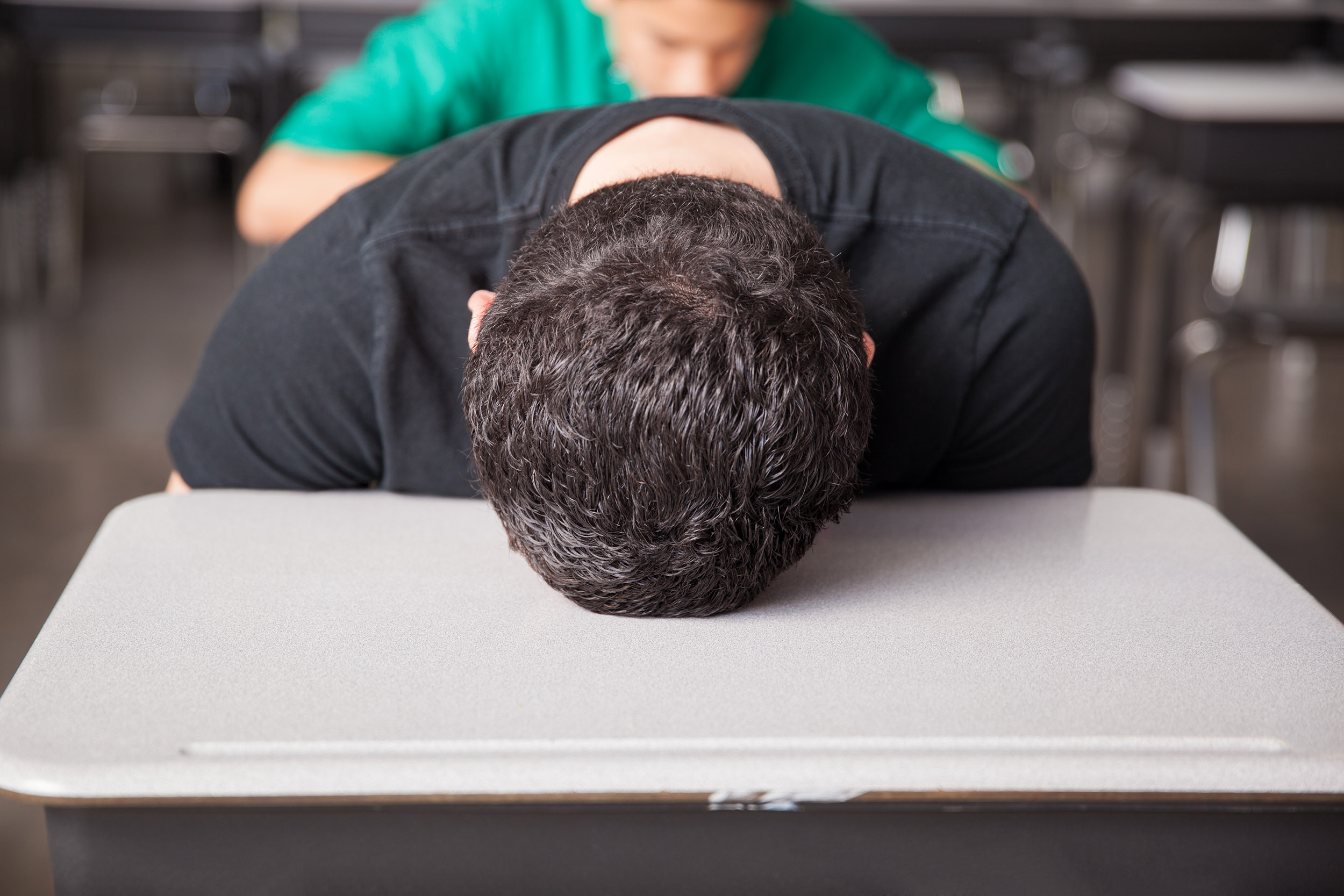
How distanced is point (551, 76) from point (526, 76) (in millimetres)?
34

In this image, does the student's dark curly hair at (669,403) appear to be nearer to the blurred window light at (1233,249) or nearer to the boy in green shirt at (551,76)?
the boy in green shirt at (551,76)

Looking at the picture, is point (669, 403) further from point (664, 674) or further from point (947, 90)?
point (947, 90)

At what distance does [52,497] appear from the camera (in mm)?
1940

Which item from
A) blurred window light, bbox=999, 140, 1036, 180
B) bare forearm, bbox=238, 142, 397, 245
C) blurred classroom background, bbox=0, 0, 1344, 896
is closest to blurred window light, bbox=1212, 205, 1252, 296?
blurred classroom background, bbox=0, 0, 1344, 896

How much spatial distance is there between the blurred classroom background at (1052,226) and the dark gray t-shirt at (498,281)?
0.59m

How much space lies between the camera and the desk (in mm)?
519

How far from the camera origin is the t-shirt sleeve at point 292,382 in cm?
82

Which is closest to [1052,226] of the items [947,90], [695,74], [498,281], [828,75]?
[947,90]

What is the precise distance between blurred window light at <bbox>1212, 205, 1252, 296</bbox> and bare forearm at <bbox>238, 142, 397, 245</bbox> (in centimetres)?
239

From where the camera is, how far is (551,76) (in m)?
1.61

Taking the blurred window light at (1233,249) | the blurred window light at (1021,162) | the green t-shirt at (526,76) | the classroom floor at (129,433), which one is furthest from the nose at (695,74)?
the blurred window light at (1233,249)

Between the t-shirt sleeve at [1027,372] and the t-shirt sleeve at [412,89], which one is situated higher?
the t-shirt sleeve at [412,89]

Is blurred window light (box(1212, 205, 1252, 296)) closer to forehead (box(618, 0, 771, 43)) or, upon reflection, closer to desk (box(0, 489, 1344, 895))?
forehead (box(618, 0, 771, 43))

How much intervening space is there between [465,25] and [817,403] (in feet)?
3.67
